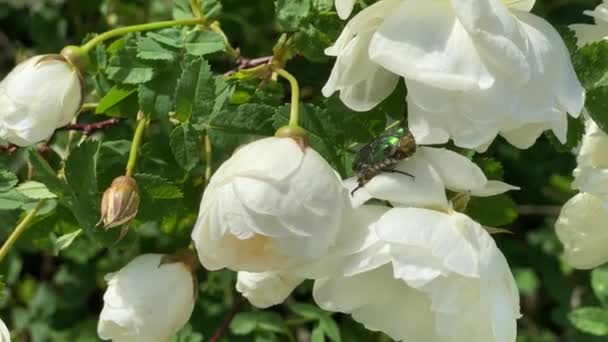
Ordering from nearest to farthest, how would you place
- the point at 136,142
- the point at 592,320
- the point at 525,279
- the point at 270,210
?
1. the point at 270,210
2. the point at 136,142
3. the point at 592,320
4. the point at 525,279

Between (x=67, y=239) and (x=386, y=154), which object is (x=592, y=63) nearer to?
(x=386, y=154)

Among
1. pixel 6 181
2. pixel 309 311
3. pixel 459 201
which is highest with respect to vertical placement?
pixel 459 201

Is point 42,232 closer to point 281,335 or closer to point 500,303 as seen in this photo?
point 281,335

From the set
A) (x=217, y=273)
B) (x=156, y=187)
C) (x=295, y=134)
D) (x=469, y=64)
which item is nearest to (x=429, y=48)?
(x=469, y=64)

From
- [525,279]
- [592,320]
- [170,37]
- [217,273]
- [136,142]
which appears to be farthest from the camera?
[525,279]

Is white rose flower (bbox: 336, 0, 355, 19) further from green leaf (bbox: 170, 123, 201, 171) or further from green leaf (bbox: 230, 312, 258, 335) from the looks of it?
green leaf (bbox: 230, 312, 258, 335)

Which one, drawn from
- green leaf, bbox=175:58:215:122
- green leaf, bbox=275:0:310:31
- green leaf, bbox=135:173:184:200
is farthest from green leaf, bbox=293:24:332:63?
green leaf, bbox=135:173:184:200

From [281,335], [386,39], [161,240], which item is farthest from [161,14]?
[386,39]

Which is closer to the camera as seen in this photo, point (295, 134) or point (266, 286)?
point (295, 134)
